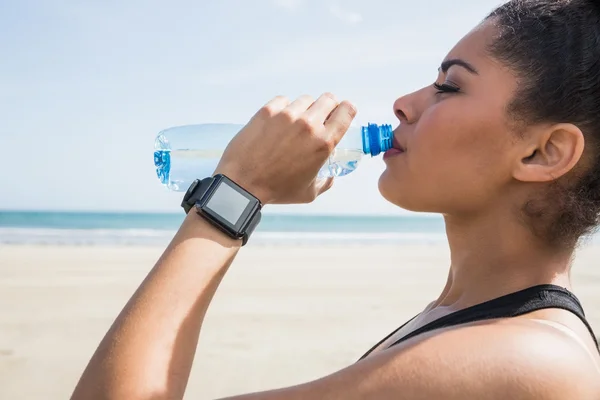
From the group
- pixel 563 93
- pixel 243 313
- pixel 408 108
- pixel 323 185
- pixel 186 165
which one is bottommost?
pixel 243 313

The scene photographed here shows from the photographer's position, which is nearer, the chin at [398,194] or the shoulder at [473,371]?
the shoulder at [473,371]

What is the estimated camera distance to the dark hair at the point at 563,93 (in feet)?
5.62

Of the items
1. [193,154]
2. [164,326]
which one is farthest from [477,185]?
[193,154]

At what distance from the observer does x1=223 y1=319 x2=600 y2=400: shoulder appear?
128cm

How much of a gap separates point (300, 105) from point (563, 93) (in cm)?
73

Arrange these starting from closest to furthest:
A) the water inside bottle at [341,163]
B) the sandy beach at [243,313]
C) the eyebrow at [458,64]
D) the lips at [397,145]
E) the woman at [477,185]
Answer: the woman at [477,185] → the eyebrow at [458,64] → the lips at [397,145] → the water inside bottle at [341,163] → the sandy beach at [243,313]

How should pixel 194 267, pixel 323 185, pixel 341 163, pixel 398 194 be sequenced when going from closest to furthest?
pixel 194 267 → pixel 398 194 → pixel 323 185 → pixel 341 163

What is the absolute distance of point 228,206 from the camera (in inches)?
63.0

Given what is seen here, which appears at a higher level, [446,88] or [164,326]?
[446,88]

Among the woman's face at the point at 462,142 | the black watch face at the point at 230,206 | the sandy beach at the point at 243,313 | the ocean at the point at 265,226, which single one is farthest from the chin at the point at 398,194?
the ocean at the point at 265,226

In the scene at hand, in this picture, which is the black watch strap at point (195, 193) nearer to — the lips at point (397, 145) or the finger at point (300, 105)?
the finger at point (300, 105)

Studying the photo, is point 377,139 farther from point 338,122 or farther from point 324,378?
point 324,378

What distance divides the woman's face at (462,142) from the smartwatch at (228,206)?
19.1 inches

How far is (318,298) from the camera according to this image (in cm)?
918
